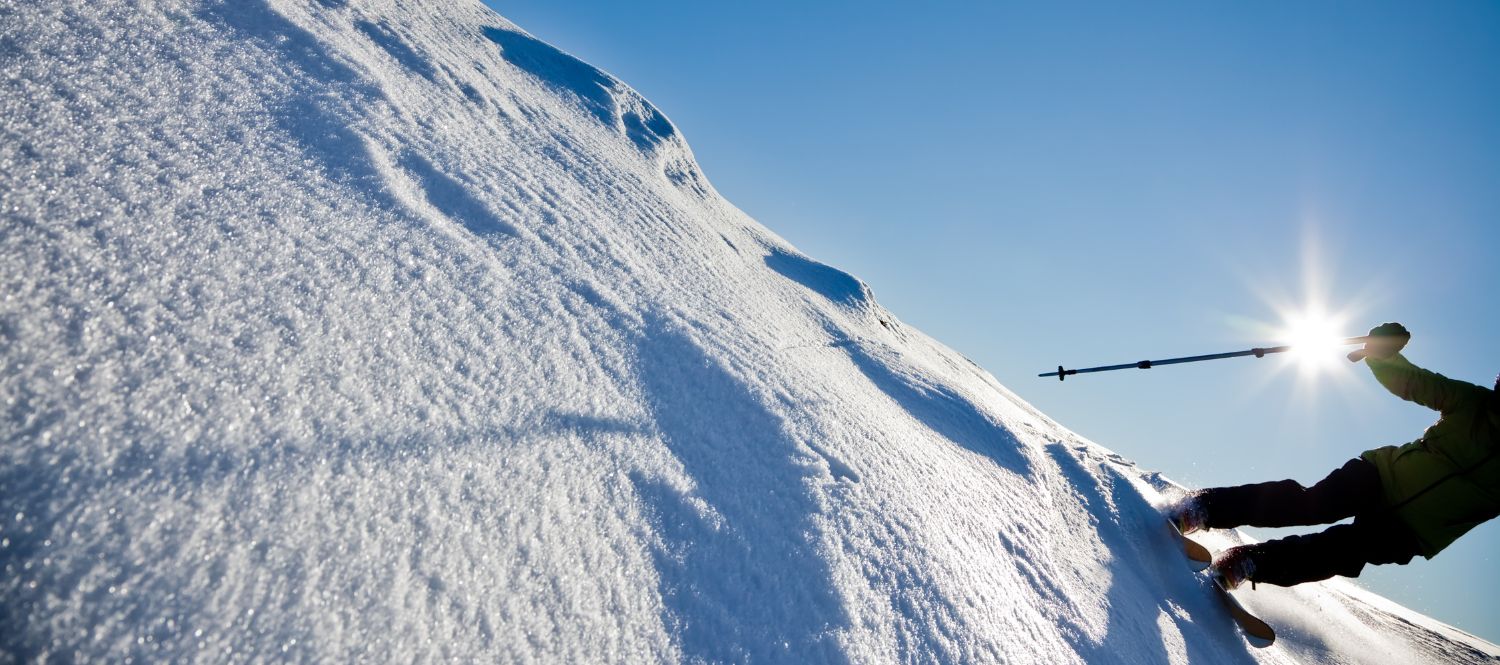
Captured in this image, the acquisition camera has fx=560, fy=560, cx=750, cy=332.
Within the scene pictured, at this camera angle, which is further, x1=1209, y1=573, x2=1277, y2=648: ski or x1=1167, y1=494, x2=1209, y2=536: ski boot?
x1=1167, y1=494, x2=1209, y2=536: ski boot

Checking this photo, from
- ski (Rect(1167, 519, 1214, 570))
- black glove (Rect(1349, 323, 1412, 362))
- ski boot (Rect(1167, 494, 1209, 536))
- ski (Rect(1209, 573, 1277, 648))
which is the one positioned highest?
black glove (Rect(1349, 323, 1412, 362))

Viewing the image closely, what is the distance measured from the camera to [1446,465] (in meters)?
2.70

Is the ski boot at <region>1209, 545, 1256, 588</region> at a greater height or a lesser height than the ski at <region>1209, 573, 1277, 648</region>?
greater

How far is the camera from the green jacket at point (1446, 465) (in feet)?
8.56

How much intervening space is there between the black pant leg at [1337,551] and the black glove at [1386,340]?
0.89m

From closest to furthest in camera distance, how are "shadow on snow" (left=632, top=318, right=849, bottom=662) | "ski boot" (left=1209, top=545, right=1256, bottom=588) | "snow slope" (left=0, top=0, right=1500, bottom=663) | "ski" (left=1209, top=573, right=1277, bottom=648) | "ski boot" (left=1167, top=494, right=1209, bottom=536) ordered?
"snow slope" (left=0, top=0, right=1500, bottom=663) < "shadow on snow" (left=632, top=318, right=849, bottom=662) < "ski" (left=1209, top=573, right=1277, bottom=648) < "ski boot" (left=1209, top=545, right=1256, bottom=588) < "ski boot" (left=1167, top=494, right=1209, bottom=536)

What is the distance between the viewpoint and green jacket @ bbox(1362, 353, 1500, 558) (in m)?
2.61

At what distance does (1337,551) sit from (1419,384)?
0.94 m

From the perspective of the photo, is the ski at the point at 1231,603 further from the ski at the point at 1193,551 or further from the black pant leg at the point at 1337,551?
the black pant leg at the point at 1337,551

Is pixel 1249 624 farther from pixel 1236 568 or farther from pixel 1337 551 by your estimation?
pixel 1337 551

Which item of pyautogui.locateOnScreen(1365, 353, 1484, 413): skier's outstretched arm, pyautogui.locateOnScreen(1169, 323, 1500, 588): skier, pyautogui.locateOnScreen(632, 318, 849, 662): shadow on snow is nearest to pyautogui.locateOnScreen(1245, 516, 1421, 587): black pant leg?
pyautogui.locateOnScreen(1169, 323, 1500, 588): skier

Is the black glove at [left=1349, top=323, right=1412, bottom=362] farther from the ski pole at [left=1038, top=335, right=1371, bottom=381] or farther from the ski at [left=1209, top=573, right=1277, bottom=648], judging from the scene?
the ski at [left=1209, top=573, right=1277, bottom=648]

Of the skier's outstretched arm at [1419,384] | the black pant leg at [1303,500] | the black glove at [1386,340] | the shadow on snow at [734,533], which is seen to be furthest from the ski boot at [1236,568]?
the shadow on snow at [734,533]

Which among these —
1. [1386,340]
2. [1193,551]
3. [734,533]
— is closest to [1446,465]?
[1386,340]
